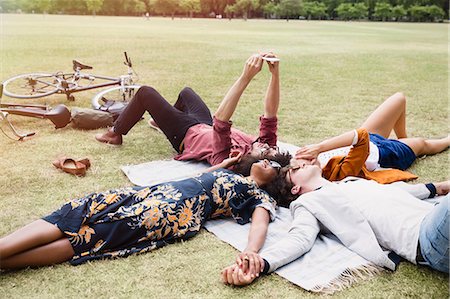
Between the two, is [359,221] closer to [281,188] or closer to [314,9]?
[281,188]

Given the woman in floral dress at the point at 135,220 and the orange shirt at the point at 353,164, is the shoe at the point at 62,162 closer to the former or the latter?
the woman in floral dress at the point at 135,220

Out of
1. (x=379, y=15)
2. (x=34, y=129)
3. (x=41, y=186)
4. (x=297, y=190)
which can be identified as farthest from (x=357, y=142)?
(x=379, y=15)

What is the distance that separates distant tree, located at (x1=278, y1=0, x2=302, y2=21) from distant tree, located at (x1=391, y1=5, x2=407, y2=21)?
1115cm

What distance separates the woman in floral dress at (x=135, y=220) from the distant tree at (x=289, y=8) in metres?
46.8

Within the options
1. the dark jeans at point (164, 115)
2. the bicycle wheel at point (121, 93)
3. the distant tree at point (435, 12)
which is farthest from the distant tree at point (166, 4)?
the distant tree at point (435, 12)

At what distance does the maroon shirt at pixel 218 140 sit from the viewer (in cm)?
353

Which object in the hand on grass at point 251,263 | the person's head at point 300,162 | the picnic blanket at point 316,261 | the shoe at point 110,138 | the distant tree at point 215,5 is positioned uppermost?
the distant tree at point 215,5

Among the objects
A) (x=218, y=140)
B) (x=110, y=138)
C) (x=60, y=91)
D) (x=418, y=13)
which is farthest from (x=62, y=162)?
(x=418, y=13)

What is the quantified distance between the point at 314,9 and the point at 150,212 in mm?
56275

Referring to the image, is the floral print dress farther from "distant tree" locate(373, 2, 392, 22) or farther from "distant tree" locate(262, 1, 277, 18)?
"distant tree" locate(373, 2, 392, 22)

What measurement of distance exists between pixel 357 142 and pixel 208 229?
1.22 meters

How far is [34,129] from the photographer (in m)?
5.07

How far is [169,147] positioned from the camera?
15.0ft

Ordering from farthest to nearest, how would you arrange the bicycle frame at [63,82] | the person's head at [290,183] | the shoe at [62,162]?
the bicycle frame at [63,82] → the shoe at [62,162] → the person's head at [290,183]
